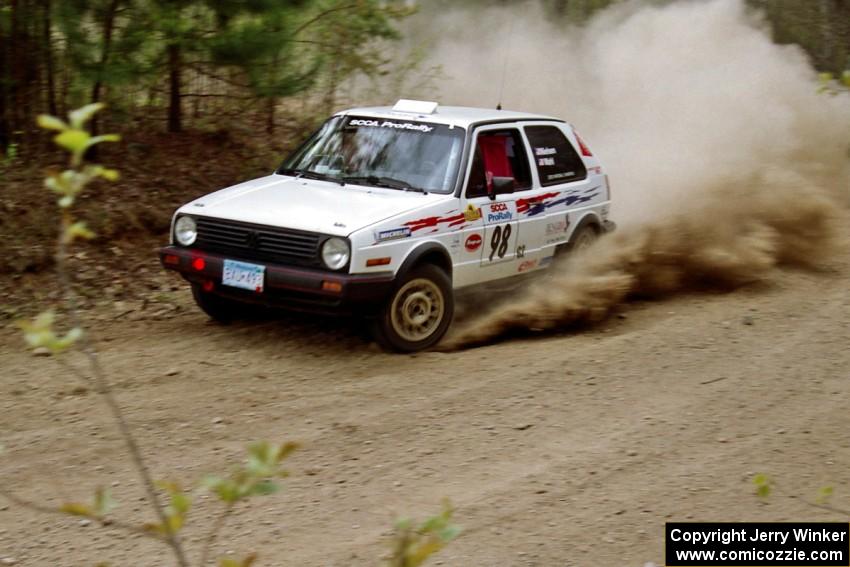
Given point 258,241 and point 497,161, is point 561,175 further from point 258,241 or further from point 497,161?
point 258,241

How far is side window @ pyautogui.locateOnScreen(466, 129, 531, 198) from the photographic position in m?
7.94

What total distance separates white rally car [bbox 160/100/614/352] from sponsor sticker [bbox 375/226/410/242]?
1cm

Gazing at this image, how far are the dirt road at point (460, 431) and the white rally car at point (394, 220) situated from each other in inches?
19.5

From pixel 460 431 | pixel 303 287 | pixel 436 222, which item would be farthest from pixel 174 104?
pixel 460 431

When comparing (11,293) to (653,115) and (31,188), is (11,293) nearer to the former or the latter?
(31,188)

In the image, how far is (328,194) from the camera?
25.1 feet

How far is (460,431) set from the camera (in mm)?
5867

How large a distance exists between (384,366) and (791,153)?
757 centimetres

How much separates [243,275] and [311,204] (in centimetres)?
71

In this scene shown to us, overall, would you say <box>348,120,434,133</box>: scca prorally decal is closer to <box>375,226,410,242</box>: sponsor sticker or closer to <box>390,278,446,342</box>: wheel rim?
<box>375,226,410,242</box>: sponsor sticker

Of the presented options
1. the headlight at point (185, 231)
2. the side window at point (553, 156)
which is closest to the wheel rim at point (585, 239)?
the side window at point (553, 156)

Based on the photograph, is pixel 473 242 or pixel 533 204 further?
pixel 533 204

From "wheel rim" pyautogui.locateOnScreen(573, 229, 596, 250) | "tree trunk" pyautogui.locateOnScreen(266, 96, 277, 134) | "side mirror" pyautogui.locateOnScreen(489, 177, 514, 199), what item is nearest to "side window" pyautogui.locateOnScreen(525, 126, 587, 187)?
"wheel rim" pyautogui.locateOnScreen(573, 229, 596, 250)

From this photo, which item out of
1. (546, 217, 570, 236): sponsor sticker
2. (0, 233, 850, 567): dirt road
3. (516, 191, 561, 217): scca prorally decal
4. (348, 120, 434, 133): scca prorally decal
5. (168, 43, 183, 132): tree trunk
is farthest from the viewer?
(168, 43, 183, 132): tree trunk
